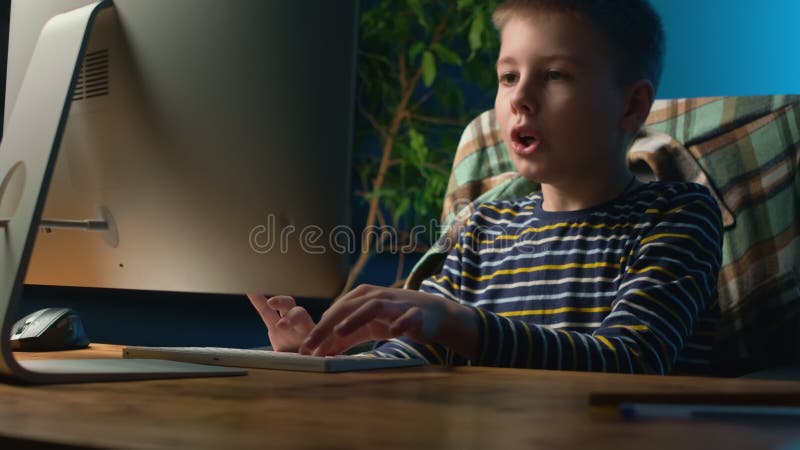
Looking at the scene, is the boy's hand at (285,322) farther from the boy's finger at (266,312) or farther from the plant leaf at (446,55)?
the plant leaf at (446,55)

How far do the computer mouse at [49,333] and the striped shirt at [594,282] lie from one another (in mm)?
364

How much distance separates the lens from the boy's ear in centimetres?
138

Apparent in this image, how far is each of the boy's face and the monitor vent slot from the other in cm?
64

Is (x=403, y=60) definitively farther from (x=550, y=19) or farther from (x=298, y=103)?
(x=298, y=103)

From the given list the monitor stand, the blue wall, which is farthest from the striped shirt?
the blue wall

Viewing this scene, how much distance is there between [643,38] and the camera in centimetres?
140

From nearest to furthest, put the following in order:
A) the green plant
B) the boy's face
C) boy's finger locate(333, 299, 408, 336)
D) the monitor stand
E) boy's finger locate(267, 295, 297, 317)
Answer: the monitor stand → boy's finger locate(333, 299, 408, 336) → boy's finger locate(267, 295, 297, 317) → the boy's face → the green plant

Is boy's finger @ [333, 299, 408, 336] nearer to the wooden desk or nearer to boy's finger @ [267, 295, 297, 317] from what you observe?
the wooden desk

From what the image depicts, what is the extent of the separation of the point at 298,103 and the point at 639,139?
88cm

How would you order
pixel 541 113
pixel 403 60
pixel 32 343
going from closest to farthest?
pixel 32 343 < pixel 541 113 < pixel 403 60

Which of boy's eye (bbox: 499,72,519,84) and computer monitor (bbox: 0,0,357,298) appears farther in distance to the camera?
boy's eye (bbox: 499,72,519,84)

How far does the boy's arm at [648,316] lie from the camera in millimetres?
923

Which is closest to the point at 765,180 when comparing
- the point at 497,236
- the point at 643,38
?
→ the point at 643,38

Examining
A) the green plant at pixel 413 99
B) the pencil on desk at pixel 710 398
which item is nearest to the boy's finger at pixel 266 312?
the pencil on desk at pixel 710 398
